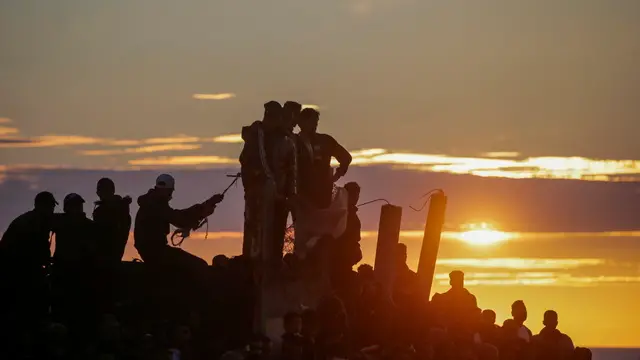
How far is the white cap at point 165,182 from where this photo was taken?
3040 cm

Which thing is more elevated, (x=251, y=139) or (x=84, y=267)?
(x=251, y=139)

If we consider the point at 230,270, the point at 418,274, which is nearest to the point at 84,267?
the point at 230,270

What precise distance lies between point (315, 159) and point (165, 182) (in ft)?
8.71

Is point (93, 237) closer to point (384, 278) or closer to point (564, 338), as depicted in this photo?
point (384, 278)

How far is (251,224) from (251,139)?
52.6 inches

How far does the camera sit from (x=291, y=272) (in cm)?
3053

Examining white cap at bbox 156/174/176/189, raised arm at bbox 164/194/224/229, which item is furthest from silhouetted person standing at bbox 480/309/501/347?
white cap at bbox 156/174/176/189

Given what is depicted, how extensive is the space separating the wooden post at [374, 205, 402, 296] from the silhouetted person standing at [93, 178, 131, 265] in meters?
5.22

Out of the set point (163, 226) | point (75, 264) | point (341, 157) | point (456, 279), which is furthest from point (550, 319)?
point (75, 264)

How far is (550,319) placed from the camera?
116ft

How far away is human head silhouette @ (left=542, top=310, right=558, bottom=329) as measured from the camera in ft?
115

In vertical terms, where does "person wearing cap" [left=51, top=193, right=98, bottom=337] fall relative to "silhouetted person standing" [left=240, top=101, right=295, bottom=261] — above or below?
below

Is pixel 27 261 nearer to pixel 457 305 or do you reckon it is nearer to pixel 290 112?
pixel 290 112

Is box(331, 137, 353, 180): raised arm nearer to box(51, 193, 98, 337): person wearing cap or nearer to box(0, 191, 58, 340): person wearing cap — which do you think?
box(51, 193, 98, 337): person wearing cap
